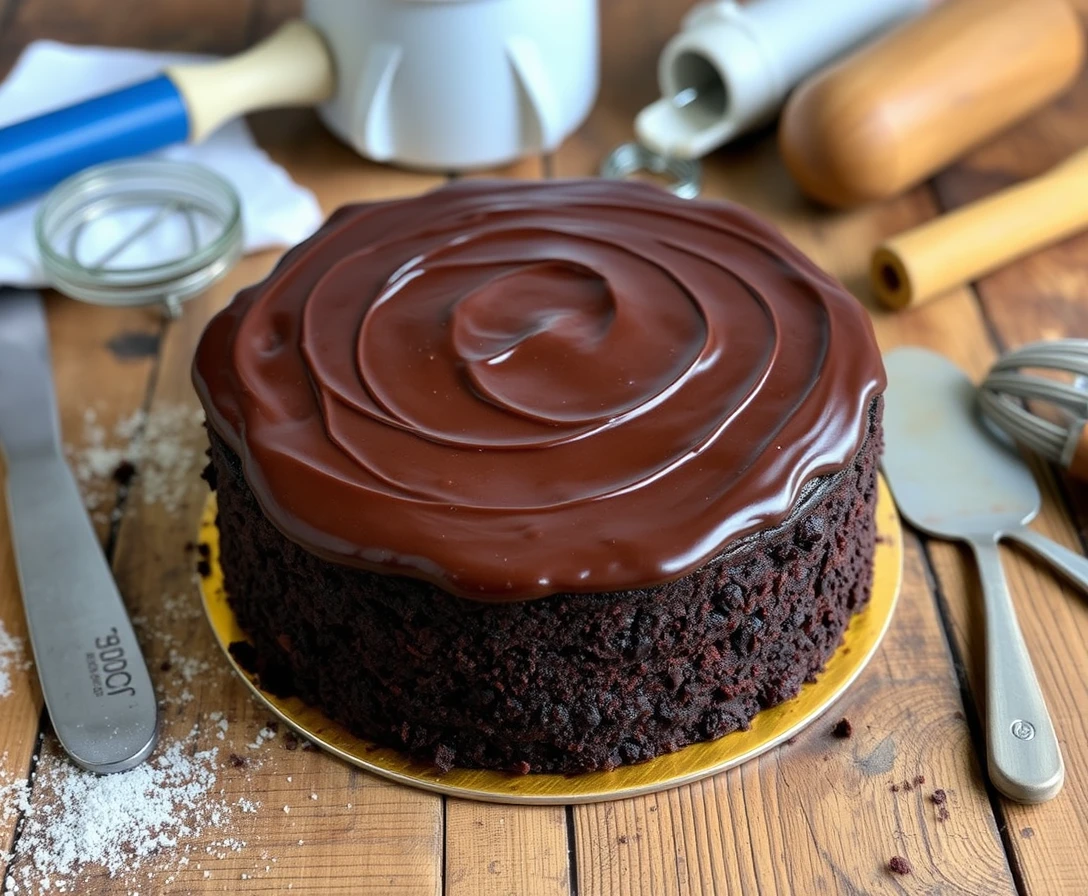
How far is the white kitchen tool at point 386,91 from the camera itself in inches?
83.2

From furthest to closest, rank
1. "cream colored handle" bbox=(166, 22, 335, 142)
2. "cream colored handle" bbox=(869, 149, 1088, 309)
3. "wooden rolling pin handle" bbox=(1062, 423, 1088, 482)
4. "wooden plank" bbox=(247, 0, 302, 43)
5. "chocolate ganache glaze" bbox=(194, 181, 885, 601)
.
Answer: "wooden plank" bbox=(247, 0, 302, 43), "cream colored handle" bbox=(166, 22, 335, 142), "cream colored handle" bbox=(869, 149, 1088, 309), "wooden rolling pin handle" bbox=(1062, 423, 1088, 482), "chocolate ganache glaze" bbox=(194, 181, 885, 601)

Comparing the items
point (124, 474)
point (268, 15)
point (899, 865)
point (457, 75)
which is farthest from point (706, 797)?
point (268, 15)

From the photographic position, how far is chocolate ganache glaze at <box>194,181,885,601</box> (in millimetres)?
1272

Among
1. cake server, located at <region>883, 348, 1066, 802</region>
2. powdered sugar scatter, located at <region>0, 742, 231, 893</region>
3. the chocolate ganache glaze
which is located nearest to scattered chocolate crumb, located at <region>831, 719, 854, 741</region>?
cake server, located at <region>883, 348, 1066, 802</region>

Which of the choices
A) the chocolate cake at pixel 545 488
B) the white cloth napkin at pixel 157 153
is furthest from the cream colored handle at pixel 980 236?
the white cloth napkin at pixel 157 153

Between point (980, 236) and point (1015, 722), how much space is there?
92 centimetres

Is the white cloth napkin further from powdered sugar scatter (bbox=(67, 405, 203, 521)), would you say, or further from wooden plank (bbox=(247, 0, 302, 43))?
powdered sugar scatter (bbox=(67, 405, 203, 521))

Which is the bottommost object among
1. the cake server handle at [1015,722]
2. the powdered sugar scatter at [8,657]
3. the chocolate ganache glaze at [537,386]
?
the powdered sugar scatter at [8,657]

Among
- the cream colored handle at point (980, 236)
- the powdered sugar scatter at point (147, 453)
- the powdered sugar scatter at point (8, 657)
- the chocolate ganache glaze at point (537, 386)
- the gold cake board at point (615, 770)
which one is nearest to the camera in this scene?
the chocolate ganache glaze at point (537, 386)

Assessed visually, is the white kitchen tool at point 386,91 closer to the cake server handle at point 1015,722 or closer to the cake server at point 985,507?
the cake server at point 985,507

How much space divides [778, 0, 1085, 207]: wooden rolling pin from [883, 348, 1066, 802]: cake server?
396mm

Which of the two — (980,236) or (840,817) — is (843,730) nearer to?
(840,817)

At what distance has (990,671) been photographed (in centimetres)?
147

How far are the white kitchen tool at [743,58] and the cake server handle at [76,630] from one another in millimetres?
1186
